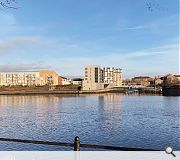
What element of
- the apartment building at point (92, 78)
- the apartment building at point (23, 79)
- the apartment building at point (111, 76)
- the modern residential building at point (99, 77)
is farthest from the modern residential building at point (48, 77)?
the apartment building at point (111, 76)

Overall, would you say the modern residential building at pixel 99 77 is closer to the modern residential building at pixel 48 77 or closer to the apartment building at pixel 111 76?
the apartment building at pixel 111 76

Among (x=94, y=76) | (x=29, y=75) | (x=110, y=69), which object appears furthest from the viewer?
(x=110, y=69)

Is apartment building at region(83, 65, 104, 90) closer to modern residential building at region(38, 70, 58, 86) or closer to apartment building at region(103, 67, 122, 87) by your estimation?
apartment building at region(103, 67, 122, 87)

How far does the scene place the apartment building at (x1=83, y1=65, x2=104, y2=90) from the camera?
14614 cm

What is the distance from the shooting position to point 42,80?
563 feet

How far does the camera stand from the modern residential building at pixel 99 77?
147 meters

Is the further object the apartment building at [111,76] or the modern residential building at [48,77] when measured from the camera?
the apartment building at [111,76]

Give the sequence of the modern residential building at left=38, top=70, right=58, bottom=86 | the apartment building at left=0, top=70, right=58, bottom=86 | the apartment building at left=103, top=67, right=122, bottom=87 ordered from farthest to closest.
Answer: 1. the apartment building at left=103, top=67, right=122, bottom=87
2. the modern residential building at left=38, top=70, right=58, bottom=86
3. the apartment building at left=0, top=70, right=58, bottom=86

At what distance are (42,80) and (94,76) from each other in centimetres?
3177

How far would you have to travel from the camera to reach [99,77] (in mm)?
161000

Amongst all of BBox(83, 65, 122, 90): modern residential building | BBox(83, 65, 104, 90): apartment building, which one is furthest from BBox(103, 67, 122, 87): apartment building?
BBox(83, 65, 104, 90): apartment building
